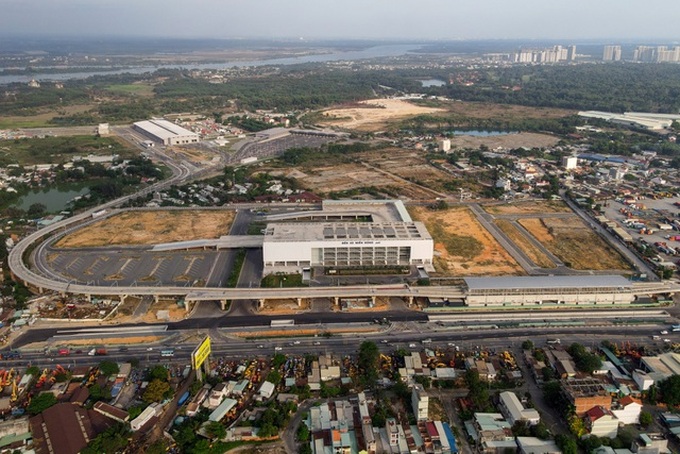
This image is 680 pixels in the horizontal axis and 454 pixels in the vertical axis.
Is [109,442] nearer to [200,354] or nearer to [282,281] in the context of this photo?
[200,354]

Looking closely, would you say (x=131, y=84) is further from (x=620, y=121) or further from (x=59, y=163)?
(x=620, y=121)

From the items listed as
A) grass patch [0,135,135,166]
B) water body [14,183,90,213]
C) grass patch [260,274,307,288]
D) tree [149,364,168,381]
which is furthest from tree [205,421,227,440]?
grass patch [0,135,135,166]

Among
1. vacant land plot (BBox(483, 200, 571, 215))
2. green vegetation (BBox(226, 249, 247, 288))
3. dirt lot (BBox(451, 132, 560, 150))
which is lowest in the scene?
green vegetation (BBox(226, 249, 247, 288))

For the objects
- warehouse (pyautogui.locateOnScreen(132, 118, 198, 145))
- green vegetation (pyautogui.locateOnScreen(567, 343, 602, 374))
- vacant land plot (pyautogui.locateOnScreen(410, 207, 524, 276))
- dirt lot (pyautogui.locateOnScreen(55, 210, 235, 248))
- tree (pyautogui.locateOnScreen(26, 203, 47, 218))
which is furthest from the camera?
warehouse (pyautogui.locateOnScreen(132, 118, 198, 145))

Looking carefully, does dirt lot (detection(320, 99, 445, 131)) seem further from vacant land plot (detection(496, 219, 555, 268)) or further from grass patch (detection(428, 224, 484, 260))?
grass patch (detection(428, 224, 484, 260))

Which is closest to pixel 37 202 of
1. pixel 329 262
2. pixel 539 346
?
pixel 329 262

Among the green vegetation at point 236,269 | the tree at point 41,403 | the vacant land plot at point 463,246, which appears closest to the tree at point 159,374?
the tree at point 41,403
